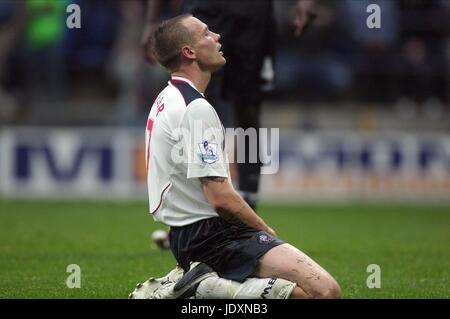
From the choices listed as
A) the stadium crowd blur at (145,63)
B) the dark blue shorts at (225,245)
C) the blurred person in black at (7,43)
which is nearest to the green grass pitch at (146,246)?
the dark blue shorts at (225,245)

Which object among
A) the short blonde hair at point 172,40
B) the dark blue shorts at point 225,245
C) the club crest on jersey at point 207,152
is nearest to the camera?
the club crest on jersey at point 207,152

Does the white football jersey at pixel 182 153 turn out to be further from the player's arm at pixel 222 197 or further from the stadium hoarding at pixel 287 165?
the stadium hoarding at pixel 287 165

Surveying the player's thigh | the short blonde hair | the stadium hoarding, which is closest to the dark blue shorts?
the player's thigh

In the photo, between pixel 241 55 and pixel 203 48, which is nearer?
pixel 203 48

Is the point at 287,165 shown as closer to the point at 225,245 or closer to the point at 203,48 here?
the point at 203,48

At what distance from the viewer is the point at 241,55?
8633 mm

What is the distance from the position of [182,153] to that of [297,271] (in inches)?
36.4

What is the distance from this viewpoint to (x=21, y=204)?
543 inches

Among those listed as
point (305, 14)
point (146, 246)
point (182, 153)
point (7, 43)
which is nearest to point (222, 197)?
point (182, 153)

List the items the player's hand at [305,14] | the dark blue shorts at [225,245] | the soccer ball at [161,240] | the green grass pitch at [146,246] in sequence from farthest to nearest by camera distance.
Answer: the soccer ball at [161,240] < the player's hand at [305,14] < the green grass pitch at [146,246] < the dark blue shorts at [225,245]

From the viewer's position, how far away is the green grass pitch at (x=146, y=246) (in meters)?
6.77
